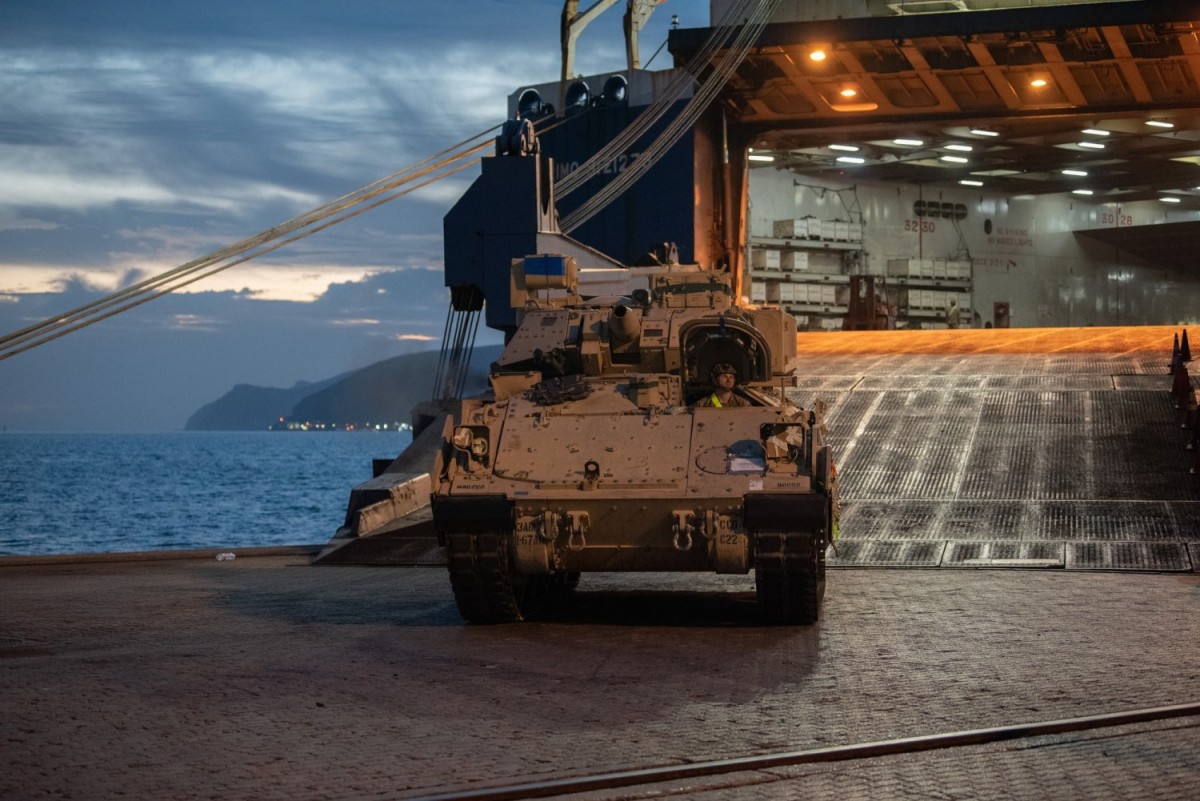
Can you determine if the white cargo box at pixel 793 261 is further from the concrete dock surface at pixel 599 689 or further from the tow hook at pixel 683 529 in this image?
the tow hook at pixel 683 529

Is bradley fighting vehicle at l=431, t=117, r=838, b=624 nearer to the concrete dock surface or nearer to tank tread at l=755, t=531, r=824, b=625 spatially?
tank tread at l=755, t=531, r=824, b=625

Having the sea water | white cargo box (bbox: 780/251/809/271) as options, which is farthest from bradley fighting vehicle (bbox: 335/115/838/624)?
white cargo box (bbox: 780/251/809/271)

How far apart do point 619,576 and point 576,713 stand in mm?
8853

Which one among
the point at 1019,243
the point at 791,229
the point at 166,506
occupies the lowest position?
the point at 166,506

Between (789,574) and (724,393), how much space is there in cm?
207

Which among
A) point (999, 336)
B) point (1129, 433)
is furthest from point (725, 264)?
point (1129, 433)

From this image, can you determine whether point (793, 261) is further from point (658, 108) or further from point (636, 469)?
point (636, 469)

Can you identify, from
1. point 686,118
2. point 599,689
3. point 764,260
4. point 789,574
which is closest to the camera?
point 599,689

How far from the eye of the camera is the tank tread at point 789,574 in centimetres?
1177

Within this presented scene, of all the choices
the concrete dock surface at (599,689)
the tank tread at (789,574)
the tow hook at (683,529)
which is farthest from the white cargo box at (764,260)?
the tow hook at (683,529)

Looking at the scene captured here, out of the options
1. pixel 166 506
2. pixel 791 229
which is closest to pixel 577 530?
pixel 791 229

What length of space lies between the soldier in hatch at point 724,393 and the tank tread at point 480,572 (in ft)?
7.37

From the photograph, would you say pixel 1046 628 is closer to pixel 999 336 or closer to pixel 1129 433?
pixel 1129 433

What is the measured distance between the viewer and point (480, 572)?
12.2 m
